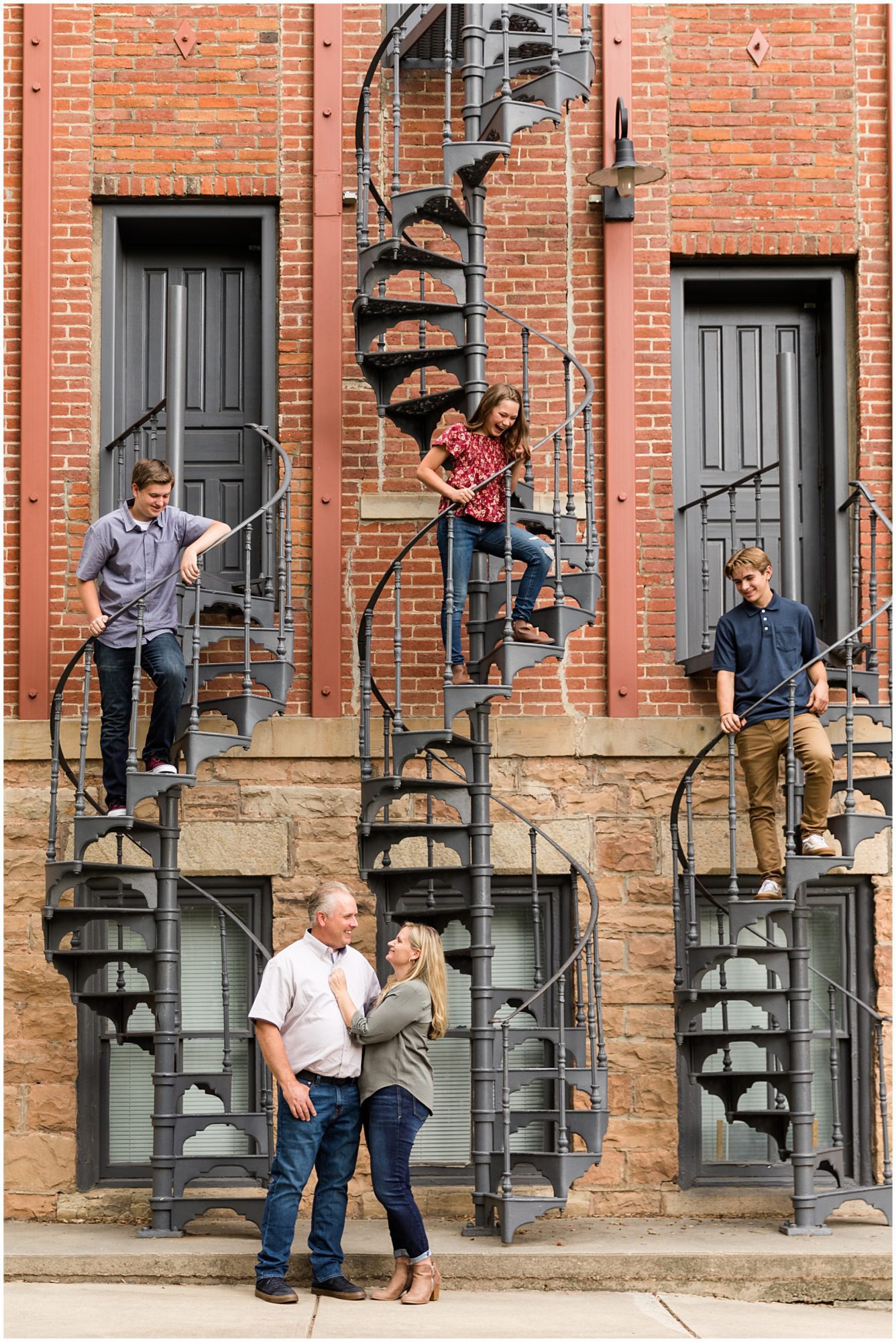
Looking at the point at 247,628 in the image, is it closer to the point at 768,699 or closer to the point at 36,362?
the point at 36,362

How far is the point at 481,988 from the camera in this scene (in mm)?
8852

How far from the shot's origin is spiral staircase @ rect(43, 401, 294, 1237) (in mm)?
8734

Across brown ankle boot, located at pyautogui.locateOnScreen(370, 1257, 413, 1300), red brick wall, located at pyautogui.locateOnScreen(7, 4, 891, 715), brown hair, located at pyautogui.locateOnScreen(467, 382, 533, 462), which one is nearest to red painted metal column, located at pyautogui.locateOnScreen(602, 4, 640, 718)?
red brick wall, located at pyautogui.locateOnScreen(7, 4, 891, 715)

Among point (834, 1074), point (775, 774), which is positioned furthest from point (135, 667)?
point (834, 1074)

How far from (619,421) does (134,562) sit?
325 centimetres

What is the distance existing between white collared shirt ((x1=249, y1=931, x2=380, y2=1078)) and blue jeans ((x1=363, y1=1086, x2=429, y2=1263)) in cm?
22

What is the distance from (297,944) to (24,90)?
596cm

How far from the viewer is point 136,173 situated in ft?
34.3

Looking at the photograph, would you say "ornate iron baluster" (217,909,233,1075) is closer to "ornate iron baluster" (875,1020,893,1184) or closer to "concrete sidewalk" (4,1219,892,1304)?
"concrete sidewalk" (4,1219,892,1304)

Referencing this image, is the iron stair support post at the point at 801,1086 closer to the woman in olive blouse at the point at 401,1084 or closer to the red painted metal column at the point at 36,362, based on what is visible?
the woman in olive blouse at the point at 401,1084

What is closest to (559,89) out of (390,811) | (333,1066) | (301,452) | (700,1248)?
(301,452)

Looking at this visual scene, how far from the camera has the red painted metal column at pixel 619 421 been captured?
33.3 feet

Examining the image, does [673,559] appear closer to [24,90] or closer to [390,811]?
[390,811]

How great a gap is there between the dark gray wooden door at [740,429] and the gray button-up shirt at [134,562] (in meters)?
3.32
